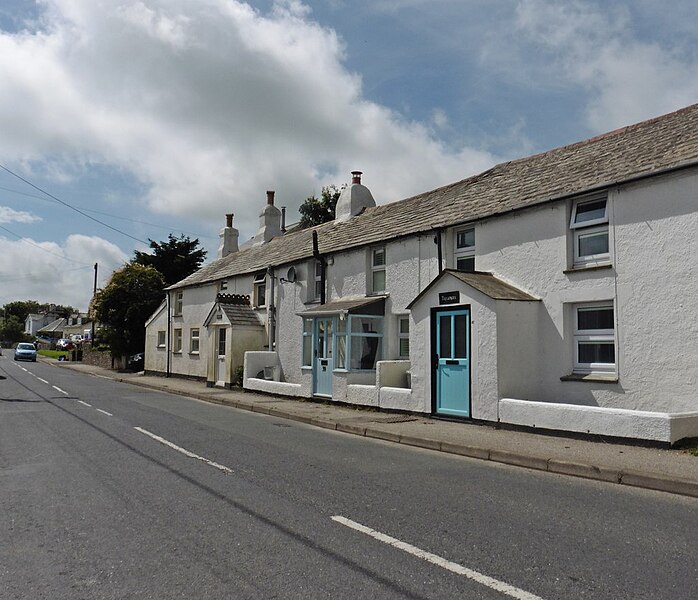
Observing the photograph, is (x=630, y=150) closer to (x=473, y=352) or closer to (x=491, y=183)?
(x=491, y=183)

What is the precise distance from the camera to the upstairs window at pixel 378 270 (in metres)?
17.9

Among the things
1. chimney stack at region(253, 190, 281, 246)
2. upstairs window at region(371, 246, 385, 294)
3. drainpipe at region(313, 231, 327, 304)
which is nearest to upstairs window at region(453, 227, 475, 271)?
upstairs window at region(371, 246, 385, 294)

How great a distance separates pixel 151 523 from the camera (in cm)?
551

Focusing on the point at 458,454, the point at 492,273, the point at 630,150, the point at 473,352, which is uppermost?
the point at 630,150

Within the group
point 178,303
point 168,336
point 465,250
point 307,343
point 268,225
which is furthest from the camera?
point 168,336

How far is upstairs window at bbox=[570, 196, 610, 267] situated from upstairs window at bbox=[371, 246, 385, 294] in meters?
6.57

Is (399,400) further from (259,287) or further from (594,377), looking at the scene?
(259,287)

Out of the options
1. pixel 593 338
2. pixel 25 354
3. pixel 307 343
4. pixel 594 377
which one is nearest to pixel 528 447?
pixel 594 377

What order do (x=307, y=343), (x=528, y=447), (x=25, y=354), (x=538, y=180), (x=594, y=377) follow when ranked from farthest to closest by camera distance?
(x=25, y=354) → (x=307, y=343) → (x=538, y=180) → (x=594, y=377) → (x=528, y=447)

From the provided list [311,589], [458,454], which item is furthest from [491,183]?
[311,589]

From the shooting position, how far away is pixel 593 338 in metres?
11.9

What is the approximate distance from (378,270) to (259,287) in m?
8.19

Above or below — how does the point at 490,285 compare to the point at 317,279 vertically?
below

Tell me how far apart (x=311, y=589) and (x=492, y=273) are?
35.3ft
